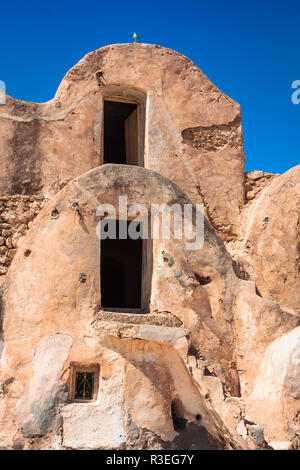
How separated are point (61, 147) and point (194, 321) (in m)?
4.21

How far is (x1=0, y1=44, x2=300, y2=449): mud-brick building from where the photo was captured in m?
8.12

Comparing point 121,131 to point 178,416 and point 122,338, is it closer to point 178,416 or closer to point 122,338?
point 122,338

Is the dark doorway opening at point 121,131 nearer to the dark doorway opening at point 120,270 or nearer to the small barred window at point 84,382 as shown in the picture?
the dark doorway opening at point 120,270

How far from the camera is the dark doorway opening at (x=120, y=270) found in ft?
44.8

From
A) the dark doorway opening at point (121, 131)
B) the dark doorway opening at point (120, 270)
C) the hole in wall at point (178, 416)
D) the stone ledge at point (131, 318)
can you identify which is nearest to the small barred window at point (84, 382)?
the stone ledge at point (131, 318)

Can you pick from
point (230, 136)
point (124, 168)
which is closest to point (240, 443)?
point (124, 168)

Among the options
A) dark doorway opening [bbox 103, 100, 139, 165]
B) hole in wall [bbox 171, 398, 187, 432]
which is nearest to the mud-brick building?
hole in wall [bbox 171, 398, 187, 432]

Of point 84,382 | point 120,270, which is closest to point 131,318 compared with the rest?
point 84,382

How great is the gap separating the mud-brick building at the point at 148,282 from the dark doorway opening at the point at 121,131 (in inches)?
15.7

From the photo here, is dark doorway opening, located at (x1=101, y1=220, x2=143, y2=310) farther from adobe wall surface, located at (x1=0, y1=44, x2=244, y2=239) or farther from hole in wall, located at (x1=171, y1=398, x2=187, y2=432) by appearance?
hole in wall, located at (x1=171, y1=398, x2=187, y2=432)

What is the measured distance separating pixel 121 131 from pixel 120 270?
362 centimetres

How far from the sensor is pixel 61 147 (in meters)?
11.1

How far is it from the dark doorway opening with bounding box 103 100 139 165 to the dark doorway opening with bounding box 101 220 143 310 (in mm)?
1914

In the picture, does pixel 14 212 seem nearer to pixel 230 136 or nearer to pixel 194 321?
pixel 194 321
